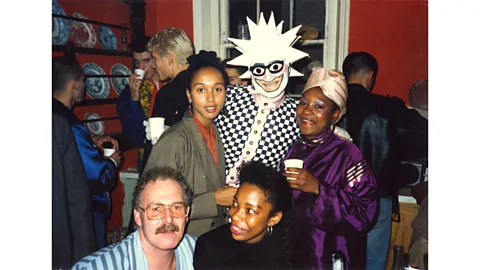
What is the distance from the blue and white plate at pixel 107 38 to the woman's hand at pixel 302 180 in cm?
71

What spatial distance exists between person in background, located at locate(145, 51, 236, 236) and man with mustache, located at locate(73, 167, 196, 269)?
50mm

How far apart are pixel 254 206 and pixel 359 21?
67 cm

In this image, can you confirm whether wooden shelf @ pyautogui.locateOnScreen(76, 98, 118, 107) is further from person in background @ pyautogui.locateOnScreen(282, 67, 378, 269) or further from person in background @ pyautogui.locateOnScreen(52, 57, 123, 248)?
person in background @ pyautogui.locateOnScreen(282, 67, 378, 269)

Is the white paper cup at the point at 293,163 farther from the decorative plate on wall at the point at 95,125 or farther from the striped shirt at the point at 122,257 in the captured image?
the decorative plate on wall at the point at 95,125

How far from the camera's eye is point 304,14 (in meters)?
1.22

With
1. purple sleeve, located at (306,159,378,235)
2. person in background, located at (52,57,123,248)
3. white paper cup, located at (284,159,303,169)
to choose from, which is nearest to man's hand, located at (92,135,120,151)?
person in background, located at (52,57,123,248)

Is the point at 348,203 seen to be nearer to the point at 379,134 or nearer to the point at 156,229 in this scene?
the point at 379,134

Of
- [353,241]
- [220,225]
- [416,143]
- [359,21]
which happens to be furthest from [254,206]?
[359,21]

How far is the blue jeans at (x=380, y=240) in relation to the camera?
119cm

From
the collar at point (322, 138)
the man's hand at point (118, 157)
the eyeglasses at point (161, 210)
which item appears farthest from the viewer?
the man's hand at point (118, 157)

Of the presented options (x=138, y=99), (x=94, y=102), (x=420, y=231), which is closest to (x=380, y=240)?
(x=420, y=231)

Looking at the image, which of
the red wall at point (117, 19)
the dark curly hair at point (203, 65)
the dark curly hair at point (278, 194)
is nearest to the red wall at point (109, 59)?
the red wall at point (117, 19)

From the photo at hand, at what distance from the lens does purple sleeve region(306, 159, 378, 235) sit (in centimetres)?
115
